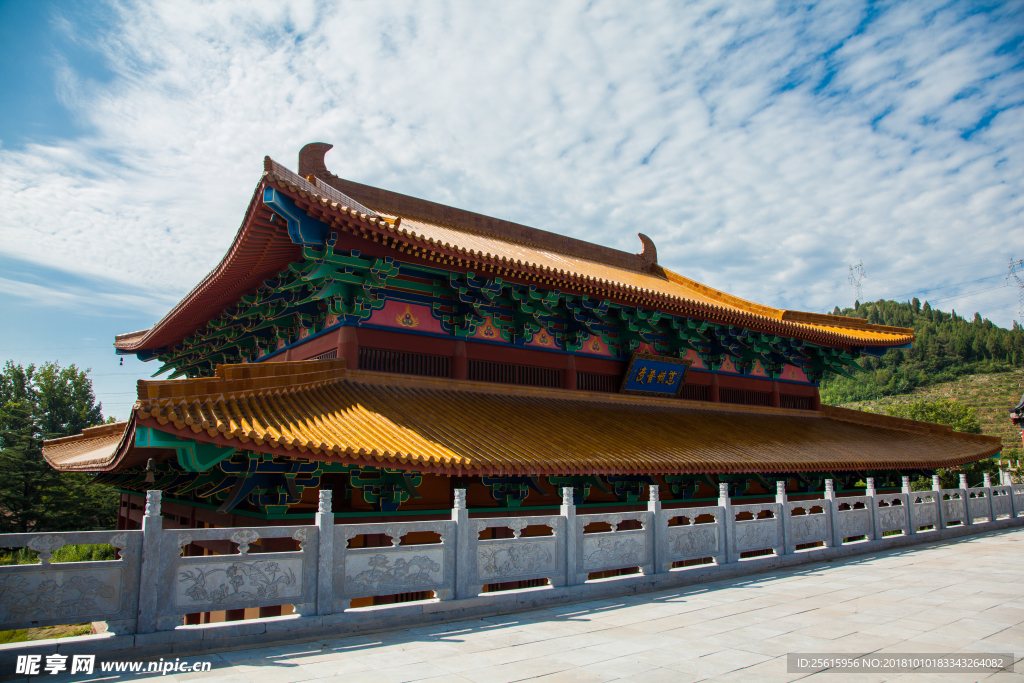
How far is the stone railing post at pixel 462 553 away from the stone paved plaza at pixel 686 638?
40cm

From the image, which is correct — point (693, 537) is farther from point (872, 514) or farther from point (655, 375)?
point (872, 514)

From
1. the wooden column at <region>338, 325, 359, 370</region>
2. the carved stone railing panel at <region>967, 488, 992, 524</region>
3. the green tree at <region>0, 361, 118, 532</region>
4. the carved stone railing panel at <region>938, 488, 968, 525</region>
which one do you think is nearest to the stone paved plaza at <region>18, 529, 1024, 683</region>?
the wooden column at <region>338, 325, 359, 370</region>

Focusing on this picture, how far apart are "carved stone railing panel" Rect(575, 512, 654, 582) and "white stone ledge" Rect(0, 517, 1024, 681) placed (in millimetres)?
178

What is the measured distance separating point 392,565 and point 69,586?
2724 mm

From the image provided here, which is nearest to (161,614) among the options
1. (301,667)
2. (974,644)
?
(301,667)

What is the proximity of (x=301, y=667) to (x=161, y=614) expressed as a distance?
1.40 meters

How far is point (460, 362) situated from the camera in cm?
1041

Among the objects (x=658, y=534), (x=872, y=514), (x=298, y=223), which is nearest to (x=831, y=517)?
(x=872, y=514)

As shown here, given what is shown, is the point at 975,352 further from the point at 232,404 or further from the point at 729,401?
the point at 232,404

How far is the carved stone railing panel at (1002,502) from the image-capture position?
15289mm

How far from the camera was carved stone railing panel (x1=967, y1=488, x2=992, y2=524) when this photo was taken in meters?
14.5

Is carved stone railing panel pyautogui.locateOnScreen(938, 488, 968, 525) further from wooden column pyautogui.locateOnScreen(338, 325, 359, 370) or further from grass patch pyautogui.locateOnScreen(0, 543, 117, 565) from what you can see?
grass patch pyautogui.locateOnScreen(0, 543, 117, 565)

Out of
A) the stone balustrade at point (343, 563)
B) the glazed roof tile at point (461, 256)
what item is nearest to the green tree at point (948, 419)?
the glazed roof tile at point (461, 256)

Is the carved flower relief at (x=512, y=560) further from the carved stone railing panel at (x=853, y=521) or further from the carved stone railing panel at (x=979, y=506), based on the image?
the carved stone railing panel at (x=979, y=506)
